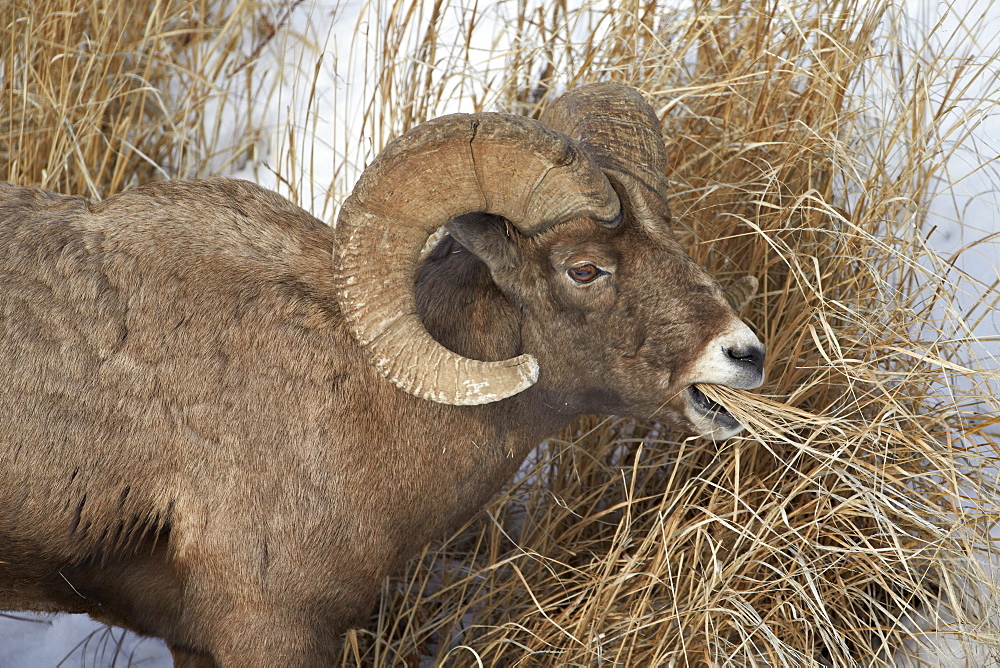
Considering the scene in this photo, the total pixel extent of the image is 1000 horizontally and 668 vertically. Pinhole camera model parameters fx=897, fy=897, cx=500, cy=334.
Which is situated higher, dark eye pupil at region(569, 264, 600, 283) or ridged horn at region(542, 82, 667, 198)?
ridged horn at region(542, 82, 667, 198)

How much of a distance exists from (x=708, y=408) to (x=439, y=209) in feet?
4.46

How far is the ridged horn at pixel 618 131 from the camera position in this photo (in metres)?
3.80

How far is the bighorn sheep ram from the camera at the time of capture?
3389 millimetres

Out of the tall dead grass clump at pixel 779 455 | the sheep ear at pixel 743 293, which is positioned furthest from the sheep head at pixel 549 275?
the sheep ear at pixel 743 293

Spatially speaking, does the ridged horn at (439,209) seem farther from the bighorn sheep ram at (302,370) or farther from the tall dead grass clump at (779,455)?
the tall dead grass clump at (779,455)

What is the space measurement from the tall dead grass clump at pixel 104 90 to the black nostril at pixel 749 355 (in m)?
3.95

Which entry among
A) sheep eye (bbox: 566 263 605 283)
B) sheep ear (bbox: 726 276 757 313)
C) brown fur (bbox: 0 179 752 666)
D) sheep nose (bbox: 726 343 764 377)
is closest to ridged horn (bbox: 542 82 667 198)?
brown fur (bbox: 0 179 752 666)

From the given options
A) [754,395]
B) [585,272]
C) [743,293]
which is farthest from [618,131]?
[754,395]

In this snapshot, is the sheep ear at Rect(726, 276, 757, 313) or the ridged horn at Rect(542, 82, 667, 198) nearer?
the ridged horn at Rect(542, 82, 667, 198)

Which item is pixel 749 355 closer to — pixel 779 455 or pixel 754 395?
pixel 754 395

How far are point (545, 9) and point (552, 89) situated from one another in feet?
2.44

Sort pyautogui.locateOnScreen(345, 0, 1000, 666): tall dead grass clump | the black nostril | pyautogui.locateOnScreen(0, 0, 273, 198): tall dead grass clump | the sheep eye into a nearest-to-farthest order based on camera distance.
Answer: the black nostril → the sheep eye → pyautogui.locateOnScreen(345, 0, 1000, 666): tall dead grass clump → pyautogui.locateOnScreen(0, 0, 273, 198): tall dead grass clump

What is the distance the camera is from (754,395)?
3.83 m

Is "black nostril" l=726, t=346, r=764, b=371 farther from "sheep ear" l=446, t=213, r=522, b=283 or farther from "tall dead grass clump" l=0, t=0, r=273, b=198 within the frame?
"tall dead grass clump" l=0, t=0, r=273, b=198
